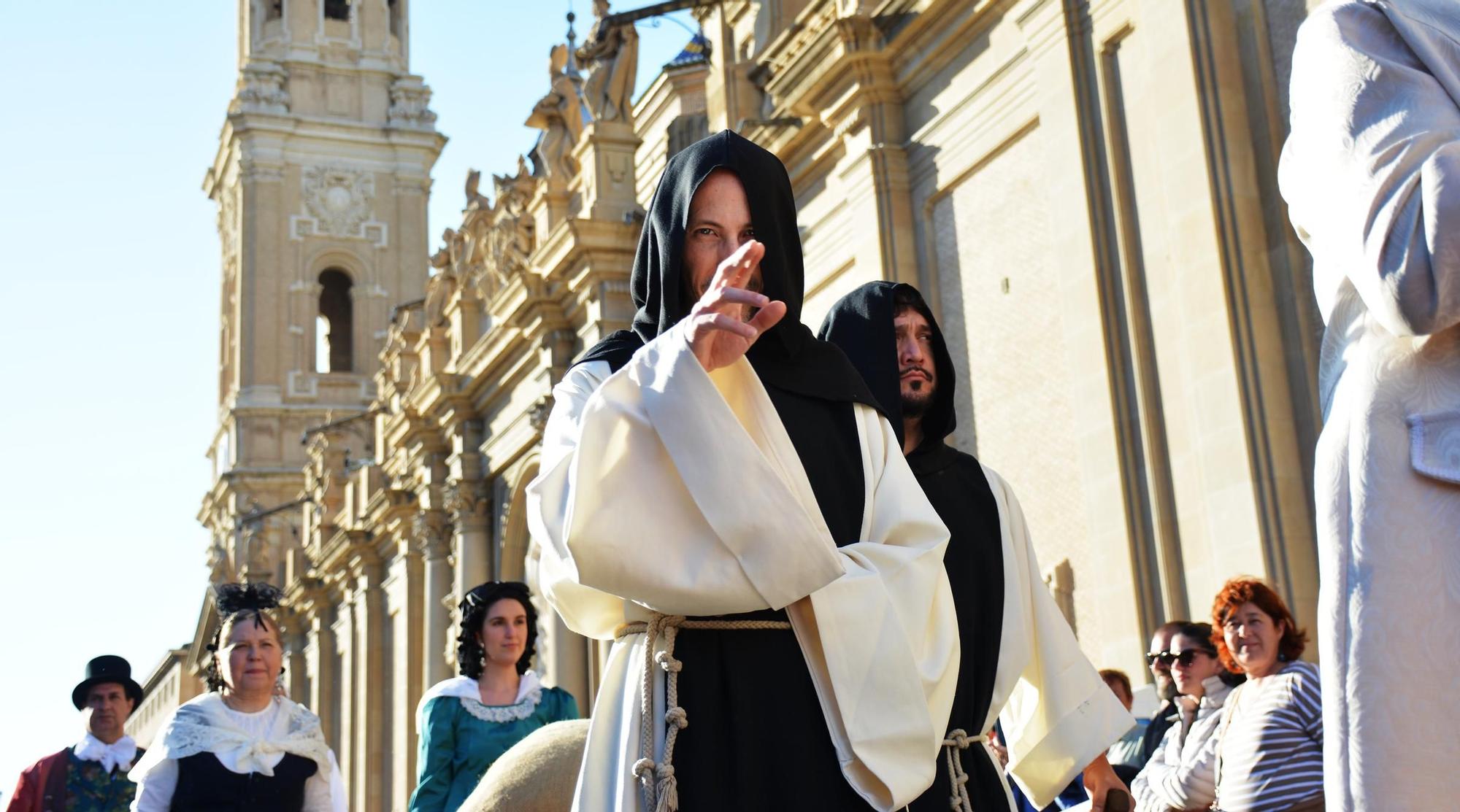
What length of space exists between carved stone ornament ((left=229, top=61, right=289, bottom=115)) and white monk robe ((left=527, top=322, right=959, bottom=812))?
4469cm

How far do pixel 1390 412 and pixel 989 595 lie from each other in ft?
4.71

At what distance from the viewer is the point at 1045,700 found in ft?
11.8

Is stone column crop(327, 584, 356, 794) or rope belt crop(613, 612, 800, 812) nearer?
rope belt crop(613, 612, 800, 812)

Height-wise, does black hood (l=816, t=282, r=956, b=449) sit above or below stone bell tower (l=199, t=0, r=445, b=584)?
below

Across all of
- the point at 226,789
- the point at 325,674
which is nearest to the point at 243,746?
the point at 226,789

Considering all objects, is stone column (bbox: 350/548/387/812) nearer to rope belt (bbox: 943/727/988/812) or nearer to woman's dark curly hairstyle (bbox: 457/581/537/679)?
woman's dark curly hairstyle (bbox: 457/581/537/679)

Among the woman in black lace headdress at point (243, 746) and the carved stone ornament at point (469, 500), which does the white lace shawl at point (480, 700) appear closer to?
the woman in black lace headdress at point (243, 746)

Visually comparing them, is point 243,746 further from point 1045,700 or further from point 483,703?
point 1045,700

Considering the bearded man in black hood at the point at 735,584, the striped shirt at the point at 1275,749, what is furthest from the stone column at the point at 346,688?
the bearded man in black hood at the point at 735,584

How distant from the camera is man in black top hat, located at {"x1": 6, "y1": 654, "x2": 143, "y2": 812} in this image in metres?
6.91

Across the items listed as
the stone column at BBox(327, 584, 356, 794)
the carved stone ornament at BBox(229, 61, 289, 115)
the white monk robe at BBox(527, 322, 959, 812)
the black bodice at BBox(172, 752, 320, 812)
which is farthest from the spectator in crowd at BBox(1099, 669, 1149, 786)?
the carved stone ornament at BBox(229, 61, 289, 115)

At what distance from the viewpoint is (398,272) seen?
4559 centimetres

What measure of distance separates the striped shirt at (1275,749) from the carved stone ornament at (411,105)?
143 feet

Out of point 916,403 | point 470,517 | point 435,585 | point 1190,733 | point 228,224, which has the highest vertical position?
point 228,224
